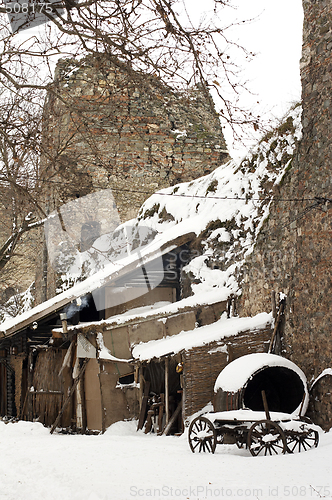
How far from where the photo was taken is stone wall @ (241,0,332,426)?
7.25 metres

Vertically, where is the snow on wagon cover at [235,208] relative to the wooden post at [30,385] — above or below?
above

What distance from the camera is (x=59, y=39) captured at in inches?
206

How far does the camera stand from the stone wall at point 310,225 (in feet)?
23.8

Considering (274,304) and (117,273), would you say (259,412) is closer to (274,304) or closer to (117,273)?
(274,304)

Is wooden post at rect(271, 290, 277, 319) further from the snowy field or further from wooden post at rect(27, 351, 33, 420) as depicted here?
wooden post at rect(27, 351, 33, 420)

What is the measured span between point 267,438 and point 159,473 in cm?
131

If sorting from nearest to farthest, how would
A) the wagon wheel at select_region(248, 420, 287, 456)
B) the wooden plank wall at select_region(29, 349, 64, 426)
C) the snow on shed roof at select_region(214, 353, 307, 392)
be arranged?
the wagon wheel at select_region(248, 420, 287, 456) < the snow on shed roof at select_region(214, 353, 307, 392) < the wooden plank wall at select_region(29, 349, 64, 426)

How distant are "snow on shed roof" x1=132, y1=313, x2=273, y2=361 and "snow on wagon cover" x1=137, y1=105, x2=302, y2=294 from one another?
0.81 meters

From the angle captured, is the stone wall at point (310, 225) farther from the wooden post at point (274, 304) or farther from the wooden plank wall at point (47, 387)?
the wooden plank wall at point (47, 387)

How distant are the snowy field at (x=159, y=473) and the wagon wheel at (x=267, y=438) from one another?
19 cm

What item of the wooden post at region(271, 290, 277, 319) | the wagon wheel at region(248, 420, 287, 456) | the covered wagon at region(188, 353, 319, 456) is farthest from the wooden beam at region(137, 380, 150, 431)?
the wagon wheel at region(248, 420, 287, 456)

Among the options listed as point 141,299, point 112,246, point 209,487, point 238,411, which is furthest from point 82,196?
point 209,487

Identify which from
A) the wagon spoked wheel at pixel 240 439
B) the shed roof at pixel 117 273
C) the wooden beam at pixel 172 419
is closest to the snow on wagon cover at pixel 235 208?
the shed roof at pixel 117 273

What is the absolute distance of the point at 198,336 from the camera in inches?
336
